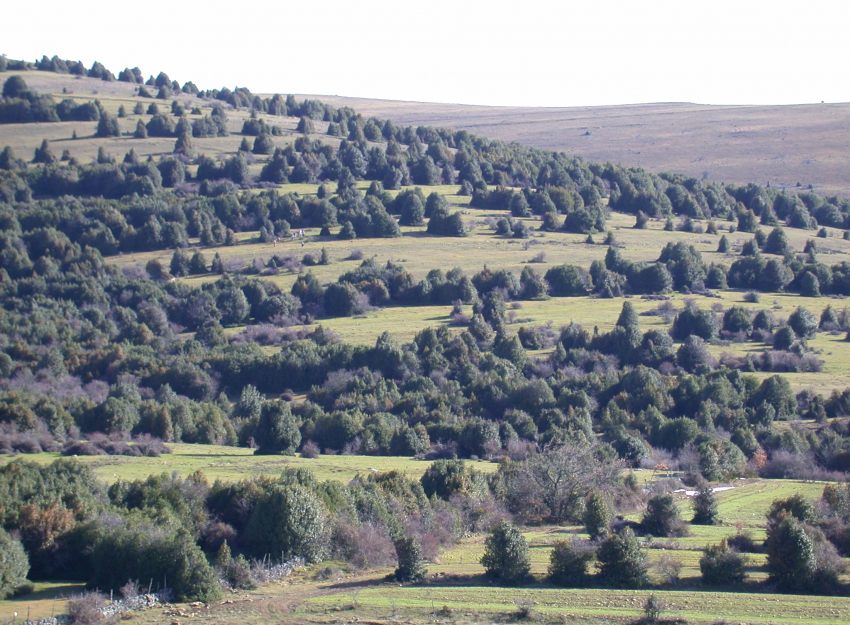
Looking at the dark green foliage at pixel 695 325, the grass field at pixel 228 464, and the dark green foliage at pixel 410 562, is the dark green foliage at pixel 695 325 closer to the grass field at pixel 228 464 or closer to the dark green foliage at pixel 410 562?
the grass field at pixel 228 464

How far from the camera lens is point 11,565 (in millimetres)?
23578

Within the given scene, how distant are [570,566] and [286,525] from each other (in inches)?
340

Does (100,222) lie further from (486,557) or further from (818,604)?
(818,604)

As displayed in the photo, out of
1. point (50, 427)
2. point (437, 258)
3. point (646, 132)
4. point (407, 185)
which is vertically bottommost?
point (50, 427)

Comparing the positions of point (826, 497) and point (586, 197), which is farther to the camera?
point (586, 197)

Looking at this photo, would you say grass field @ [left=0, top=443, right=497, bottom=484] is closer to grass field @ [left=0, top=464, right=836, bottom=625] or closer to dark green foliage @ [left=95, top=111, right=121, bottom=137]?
grass field @ [left=0, top=464, right=836, bottom=625]

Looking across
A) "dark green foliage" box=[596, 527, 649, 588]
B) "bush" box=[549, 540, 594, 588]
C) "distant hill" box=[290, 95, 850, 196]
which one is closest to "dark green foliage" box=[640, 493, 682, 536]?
"dark green foliage" box=[596, 527, 649, 588]

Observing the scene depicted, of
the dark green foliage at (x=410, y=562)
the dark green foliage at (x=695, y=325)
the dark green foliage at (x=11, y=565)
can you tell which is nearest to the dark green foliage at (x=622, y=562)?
the dark green foliage at (x=410, y=562)

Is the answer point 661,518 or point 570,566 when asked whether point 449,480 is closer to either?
point 661,518

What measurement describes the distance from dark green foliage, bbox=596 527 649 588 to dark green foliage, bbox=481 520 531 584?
2133mm

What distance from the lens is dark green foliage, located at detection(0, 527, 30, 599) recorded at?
76.4ft

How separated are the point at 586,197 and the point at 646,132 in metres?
62.8

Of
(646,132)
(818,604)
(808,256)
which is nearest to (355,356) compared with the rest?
(818,604)

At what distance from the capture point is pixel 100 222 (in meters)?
88.4
